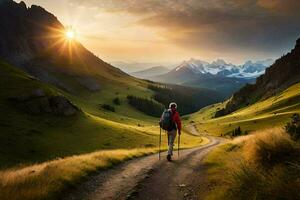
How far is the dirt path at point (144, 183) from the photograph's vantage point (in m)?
14.5

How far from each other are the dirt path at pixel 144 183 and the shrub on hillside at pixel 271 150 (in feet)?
9.80

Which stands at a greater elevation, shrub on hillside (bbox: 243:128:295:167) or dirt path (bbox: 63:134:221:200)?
shrub on hillside (bbox: 243:128:295:167)

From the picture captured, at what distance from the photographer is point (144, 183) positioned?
16.7m

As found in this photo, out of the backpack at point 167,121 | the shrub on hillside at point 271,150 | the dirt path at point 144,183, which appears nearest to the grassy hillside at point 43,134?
the backpack at point 167,121

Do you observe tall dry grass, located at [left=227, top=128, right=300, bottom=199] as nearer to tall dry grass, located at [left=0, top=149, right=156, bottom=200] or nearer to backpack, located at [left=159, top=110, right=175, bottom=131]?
tall dry grass, located at [left=0, top=149, right=156, bottom=200]

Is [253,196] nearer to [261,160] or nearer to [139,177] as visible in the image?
[261,160]

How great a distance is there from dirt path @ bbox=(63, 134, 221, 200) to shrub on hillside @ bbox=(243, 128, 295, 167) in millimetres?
2987

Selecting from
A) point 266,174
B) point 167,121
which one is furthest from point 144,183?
point 167,121

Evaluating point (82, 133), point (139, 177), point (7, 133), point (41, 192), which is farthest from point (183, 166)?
point (82, 133)

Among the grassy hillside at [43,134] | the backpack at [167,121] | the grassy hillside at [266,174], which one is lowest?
the grassy hillside at [43,134]

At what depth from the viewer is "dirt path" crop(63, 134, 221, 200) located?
47.7ft

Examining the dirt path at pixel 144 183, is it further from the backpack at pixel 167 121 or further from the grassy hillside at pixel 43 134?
the grassy hillside at pixel 43 134

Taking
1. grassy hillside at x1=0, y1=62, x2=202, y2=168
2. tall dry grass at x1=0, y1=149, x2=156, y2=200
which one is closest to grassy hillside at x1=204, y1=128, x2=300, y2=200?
tall dry grass at x1=0, y1=149, x2=156, y2=200

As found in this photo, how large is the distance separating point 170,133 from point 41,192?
40.9ft
